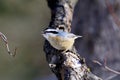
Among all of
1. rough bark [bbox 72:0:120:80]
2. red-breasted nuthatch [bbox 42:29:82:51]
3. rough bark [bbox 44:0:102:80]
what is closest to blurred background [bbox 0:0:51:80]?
rough bark [bbox 72:0:120:80]

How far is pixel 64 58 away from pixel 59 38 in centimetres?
9

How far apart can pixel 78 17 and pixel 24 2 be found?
3.34 meters

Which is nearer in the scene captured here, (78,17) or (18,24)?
(78,17)

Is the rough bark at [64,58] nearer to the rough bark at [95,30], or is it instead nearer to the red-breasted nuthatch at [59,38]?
the red-breasted nuthatch at [59,38]

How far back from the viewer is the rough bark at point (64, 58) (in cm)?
189

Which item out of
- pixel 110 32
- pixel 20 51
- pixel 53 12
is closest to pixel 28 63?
pixel 20 51

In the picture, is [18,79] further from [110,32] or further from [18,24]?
[110,32]

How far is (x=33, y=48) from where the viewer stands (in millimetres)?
7176

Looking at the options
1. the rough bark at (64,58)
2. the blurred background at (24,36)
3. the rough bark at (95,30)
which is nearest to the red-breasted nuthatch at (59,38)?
the rough bark at (64,58)

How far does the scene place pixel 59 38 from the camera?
1.93 metres

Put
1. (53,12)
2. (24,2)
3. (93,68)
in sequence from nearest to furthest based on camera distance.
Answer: (53,12) → (93,68) → (24,2)

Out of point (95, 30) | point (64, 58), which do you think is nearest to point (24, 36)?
point (95, 30)

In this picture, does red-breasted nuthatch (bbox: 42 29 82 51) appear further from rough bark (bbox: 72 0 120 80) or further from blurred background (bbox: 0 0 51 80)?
blurred background (bbox: 0 0 51 80)

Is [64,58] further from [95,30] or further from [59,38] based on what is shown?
[95,30]
